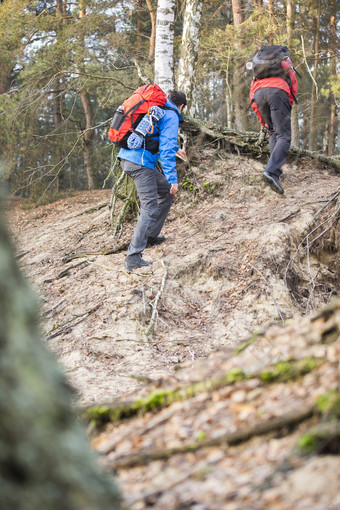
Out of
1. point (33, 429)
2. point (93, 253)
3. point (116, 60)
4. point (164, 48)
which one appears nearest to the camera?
point (33, 429)

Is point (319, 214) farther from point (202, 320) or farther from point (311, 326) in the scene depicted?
point (311, 326)

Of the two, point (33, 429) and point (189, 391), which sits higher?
point (33, 429)

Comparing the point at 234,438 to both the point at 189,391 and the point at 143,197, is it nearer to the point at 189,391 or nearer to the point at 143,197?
the point at 189,391

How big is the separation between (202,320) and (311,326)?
3.57 meters

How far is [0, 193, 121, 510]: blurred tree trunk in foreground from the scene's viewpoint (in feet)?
4.45

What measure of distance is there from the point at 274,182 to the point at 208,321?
114 inches

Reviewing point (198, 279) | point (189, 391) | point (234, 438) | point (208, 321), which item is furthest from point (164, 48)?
point (234, 438)

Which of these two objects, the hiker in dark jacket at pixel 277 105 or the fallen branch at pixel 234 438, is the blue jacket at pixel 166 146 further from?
the fallen branch at pixel 234 438

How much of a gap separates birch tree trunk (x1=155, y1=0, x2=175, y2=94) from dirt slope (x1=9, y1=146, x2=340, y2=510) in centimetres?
153

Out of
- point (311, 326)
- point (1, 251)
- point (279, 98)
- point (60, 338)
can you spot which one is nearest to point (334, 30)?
point (279, 98)

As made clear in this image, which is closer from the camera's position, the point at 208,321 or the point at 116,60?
the point at 208,321

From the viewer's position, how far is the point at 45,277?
792cm

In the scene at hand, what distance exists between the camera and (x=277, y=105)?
281 inches

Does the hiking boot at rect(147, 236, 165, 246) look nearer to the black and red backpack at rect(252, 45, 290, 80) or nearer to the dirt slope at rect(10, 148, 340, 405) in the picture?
the dirt slope at rect(10, 148, 340, 405)
